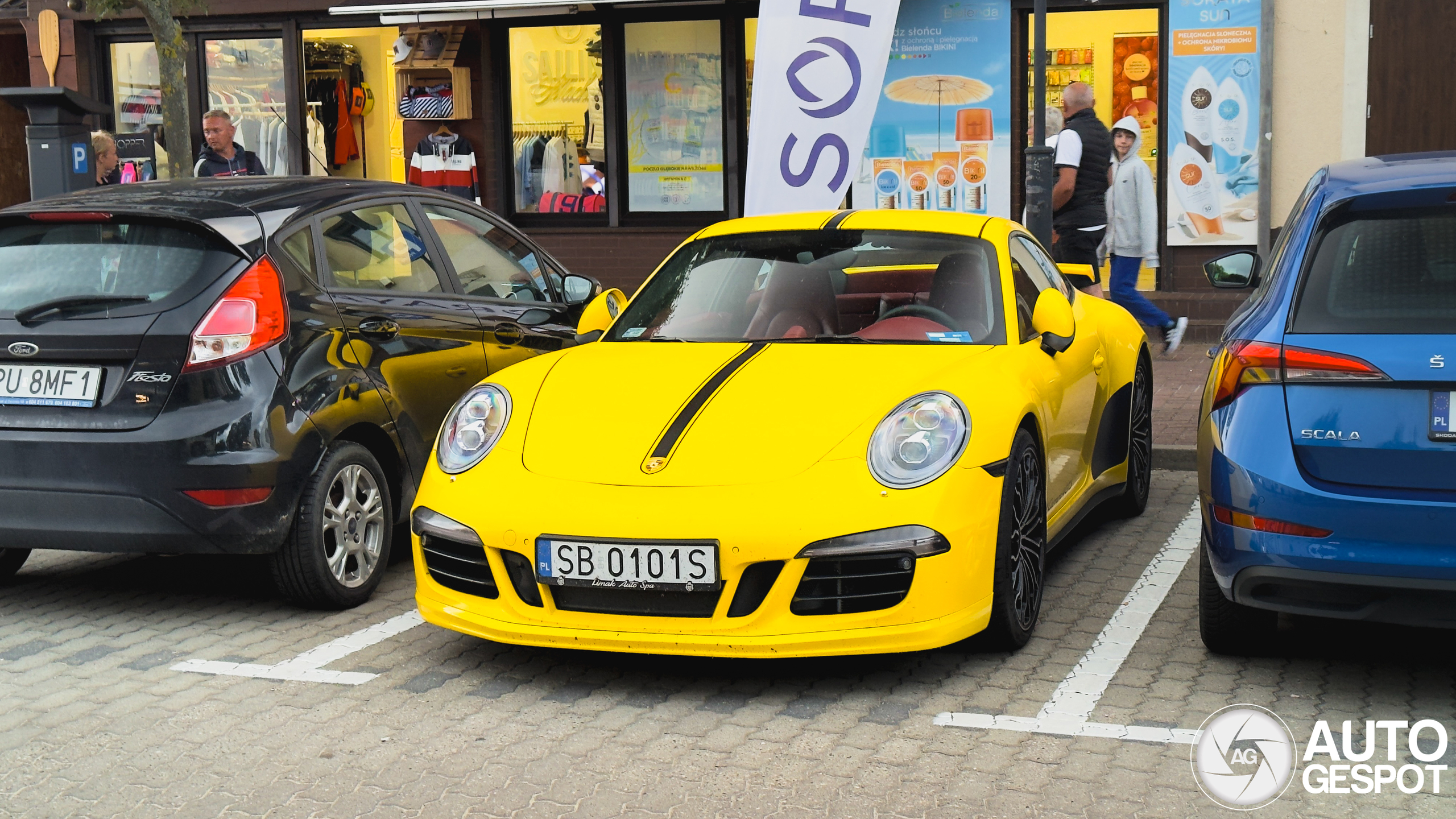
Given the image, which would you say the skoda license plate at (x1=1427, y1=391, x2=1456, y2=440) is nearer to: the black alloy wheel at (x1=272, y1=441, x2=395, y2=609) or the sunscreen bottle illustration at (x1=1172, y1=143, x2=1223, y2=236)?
the black alloy wheel at (x1=272, y1=441, x2=395, y2=609)

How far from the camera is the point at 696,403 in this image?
4.73 meters

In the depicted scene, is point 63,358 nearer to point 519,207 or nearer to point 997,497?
point 997,497

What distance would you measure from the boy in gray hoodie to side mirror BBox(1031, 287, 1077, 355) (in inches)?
221

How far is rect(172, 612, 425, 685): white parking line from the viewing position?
15.7 feet

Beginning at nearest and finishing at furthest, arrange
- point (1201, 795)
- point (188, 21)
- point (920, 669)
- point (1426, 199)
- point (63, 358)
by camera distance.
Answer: point (1201, 795) < point (1426, 199) < point (920, 669) < point (63, 358) < point (188, 21)

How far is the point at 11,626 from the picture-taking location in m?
5.48

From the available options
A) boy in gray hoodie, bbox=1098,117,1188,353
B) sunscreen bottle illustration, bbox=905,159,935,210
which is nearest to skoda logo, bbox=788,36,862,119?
boy in gray hoodie, bbox=1098,117,1188,353

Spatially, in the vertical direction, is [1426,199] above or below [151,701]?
above

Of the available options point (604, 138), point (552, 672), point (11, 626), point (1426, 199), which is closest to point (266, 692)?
point (552, 672)

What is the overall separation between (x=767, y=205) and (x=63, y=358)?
4.41 metres

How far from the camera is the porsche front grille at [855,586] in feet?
14.0

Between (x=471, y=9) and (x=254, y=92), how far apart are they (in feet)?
11.3

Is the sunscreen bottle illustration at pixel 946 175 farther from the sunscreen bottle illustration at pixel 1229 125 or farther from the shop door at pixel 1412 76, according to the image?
the shop door at pixel 1412 76

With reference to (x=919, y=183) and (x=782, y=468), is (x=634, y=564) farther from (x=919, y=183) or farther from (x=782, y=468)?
(x=919, y=183)
